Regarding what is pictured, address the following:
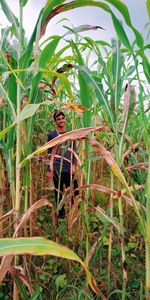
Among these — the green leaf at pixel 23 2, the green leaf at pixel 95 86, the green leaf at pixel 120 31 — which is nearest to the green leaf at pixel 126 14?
the green leaf at pixel 120 31

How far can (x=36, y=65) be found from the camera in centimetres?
127

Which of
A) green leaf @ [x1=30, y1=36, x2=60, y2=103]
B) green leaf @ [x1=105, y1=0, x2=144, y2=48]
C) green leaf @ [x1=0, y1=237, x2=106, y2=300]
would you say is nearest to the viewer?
green leaf @ [x1=0, y1=237, x2=106, y2=300]

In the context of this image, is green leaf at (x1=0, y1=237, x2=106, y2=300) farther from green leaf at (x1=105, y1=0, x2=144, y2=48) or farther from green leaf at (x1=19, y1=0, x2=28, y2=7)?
green leaf at (x1=19, y1=0, x2=28, y2=7)

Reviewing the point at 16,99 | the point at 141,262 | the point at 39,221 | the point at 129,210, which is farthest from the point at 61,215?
the point at 16,99

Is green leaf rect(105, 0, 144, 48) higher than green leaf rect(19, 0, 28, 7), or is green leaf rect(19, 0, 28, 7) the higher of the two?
green leaf rect(19, 0, 28, 7)

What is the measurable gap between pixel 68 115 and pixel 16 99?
97.3 inches

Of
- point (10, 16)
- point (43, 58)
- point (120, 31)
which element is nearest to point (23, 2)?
point (10, 16)

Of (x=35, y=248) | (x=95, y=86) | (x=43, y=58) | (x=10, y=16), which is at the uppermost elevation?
(x=10, y=16)

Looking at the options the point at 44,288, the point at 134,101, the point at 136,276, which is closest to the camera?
the point at 134,101

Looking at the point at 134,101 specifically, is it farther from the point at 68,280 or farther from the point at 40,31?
the point at 68,280

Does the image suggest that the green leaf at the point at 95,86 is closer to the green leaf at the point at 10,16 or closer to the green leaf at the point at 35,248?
the green leaf at the point at 10,16

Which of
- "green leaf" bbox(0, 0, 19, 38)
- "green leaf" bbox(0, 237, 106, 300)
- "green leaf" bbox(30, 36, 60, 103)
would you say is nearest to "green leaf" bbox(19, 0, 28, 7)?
"green leaf" bbox(0, 0, 19, 38)

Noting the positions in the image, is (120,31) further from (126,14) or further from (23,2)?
(23,2)

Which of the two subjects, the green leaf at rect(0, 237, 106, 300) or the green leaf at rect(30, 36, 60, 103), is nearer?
the green leaf at rect(0, 237, 106, 300)
